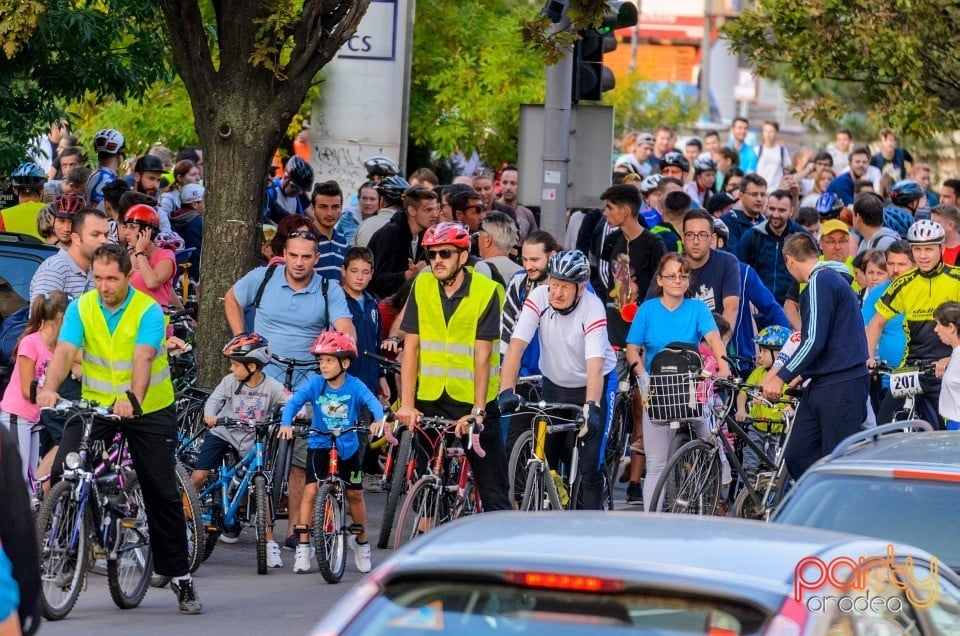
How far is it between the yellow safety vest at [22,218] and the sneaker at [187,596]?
5961 millimetres

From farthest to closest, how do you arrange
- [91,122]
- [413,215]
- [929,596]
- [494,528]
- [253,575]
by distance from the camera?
[91,122] < [413,215] < [253,575] < [929,596] < [494,528]

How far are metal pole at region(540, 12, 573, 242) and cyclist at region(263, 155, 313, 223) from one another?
10.3 ft

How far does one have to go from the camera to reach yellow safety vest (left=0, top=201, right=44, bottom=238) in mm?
14406

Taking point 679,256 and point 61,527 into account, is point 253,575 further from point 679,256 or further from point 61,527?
point 679,256

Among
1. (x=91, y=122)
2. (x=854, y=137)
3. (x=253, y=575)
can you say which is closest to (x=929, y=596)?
(x=253, y=575)

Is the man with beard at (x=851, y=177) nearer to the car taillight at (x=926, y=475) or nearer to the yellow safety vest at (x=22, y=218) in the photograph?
the yellow safety vest at (x=22, y=218)

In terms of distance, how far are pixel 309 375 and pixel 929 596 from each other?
7169 millimetres

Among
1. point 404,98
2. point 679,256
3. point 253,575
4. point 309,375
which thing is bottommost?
point 253,575

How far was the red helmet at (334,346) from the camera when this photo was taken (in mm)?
10359

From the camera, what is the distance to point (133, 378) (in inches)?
355

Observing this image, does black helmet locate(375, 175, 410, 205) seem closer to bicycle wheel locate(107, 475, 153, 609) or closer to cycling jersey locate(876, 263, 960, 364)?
cycling jersey locate(876, 263, 960, 364)

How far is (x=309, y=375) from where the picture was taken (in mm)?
11359

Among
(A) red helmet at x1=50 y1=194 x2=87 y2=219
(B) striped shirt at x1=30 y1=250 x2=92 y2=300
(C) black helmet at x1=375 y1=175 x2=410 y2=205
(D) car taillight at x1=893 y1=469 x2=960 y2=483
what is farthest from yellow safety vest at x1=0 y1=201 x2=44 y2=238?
(D) car taillight at x1=893 y1=469 x2=960 y2=483

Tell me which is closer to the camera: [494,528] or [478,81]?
[494,528]
